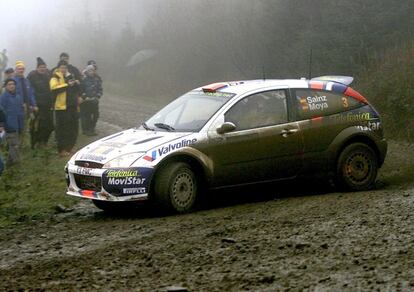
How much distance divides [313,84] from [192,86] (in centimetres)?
1965

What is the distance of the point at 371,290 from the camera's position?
18.8ft

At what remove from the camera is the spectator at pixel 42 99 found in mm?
16562

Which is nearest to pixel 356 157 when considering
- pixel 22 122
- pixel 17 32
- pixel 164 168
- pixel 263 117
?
pixel 263 117

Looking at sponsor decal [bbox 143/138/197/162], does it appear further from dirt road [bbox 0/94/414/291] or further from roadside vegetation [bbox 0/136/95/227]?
roadside vegetation [bbox 0/136/95/227]

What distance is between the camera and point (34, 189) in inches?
494

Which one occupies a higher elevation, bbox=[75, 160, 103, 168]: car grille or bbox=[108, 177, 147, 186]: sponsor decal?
bbox=[75, 160, 103, 168]: car grille

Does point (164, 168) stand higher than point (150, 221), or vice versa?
point (164, 168)

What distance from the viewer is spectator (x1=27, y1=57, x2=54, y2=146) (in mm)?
16562

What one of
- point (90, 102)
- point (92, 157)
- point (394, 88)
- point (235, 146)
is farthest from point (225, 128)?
point (394, 88)

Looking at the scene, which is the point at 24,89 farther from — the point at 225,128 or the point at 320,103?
the point at 320,103

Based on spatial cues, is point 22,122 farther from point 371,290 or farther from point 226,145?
point 371,290

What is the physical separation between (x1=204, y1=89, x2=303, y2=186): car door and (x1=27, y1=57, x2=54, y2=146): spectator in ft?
23.2

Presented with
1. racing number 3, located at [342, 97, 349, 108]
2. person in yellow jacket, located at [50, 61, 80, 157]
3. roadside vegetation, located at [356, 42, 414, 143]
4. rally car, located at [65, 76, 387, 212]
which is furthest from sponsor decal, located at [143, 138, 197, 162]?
roadside vegetation, located at [356, 42, 414, 143]

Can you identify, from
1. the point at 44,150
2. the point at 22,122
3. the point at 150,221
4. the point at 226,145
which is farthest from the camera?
the point at 44,150
